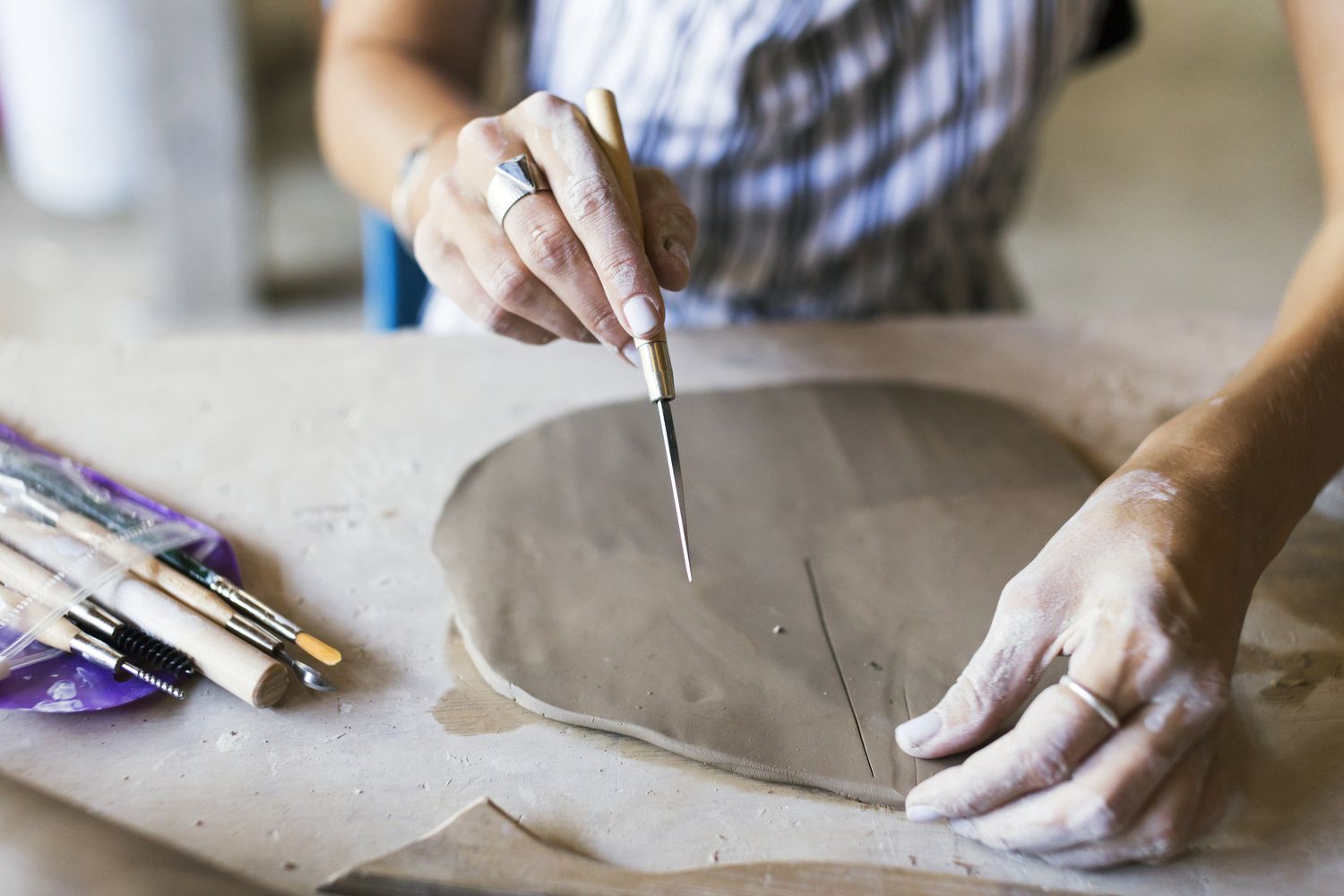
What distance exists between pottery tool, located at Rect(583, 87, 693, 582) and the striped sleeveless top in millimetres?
383

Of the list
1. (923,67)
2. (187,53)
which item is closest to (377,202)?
(923,67)

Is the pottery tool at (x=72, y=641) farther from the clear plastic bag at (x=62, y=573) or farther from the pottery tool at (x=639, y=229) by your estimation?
the pottery tool at (x=639, y=229)

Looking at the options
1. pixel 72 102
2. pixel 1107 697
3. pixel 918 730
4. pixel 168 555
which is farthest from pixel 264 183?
pixel 1107 697

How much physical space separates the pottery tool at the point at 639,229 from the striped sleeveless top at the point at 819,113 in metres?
0.38

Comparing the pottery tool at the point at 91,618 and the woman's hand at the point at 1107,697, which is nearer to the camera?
the woman's hand at the point at 1107,697

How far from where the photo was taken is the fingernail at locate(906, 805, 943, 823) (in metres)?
0.72

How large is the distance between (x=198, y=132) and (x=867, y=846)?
96.2 inches

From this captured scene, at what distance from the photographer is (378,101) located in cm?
123

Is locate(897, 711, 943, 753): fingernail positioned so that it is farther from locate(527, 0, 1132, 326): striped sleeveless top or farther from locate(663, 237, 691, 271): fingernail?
locate(527, 0, 1132, 326): striped sleeveless top

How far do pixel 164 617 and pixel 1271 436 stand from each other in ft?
2.87

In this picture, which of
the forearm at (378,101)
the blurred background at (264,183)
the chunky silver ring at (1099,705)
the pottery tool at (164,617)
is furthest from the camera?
the blurred background at (264,183)

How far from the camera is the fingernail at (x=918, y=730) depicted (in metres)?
0.76

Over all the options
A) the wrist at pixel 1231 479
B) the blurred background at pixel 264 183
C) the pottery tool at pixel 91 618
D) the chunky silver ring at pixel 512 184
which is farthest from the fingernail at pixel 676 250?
the blurred background at pixel 264 183

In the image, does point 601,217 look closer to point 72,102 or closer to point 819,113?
point 819,113
